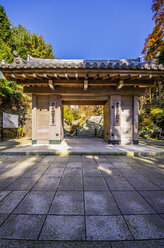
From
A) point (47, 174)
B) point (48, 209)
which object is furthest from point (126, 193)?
point (47, 174)

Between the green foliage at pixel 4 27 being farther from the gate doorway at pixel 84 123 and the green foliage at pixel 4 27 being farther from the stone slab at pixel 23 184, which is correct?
the stone slab at pixel 23 184

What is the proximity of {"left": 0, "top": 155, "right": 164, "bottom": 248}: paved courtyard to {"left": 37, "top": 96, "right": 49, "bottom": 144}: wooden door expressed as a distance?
3570 mm

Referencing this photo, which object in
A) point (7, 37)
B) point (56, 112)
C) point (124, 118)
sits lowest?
point (124, 118)

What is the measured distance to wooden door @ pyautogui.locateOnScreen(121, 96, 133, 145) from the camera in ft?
21.5

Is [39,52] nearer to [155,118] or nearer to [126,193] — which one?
[155,118]

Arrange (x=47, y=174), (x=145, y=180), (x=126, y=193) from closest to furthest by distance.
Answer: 1. (x=126, y=193)
2. (x=145, y=180)
3. (x=47, y=174)

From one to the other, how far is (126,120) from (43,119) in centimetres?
530

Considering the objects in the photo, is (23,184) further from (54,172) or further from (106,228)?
(106,228)

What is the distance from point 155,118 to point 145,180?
9.96 m

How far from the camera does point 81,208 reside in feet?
5.51

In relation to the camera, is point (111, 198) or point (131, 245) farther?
point (111, 198)

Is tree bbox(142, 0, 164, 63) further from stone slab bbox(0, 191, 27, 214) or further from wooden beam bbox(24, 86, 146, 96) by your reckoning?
stone slab bbox(0, 191, 27, 214)

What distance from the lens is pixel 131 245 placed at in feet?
3.79

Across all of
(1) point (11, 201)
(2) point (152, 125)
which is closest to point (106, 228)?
(1) point (11, 201)
